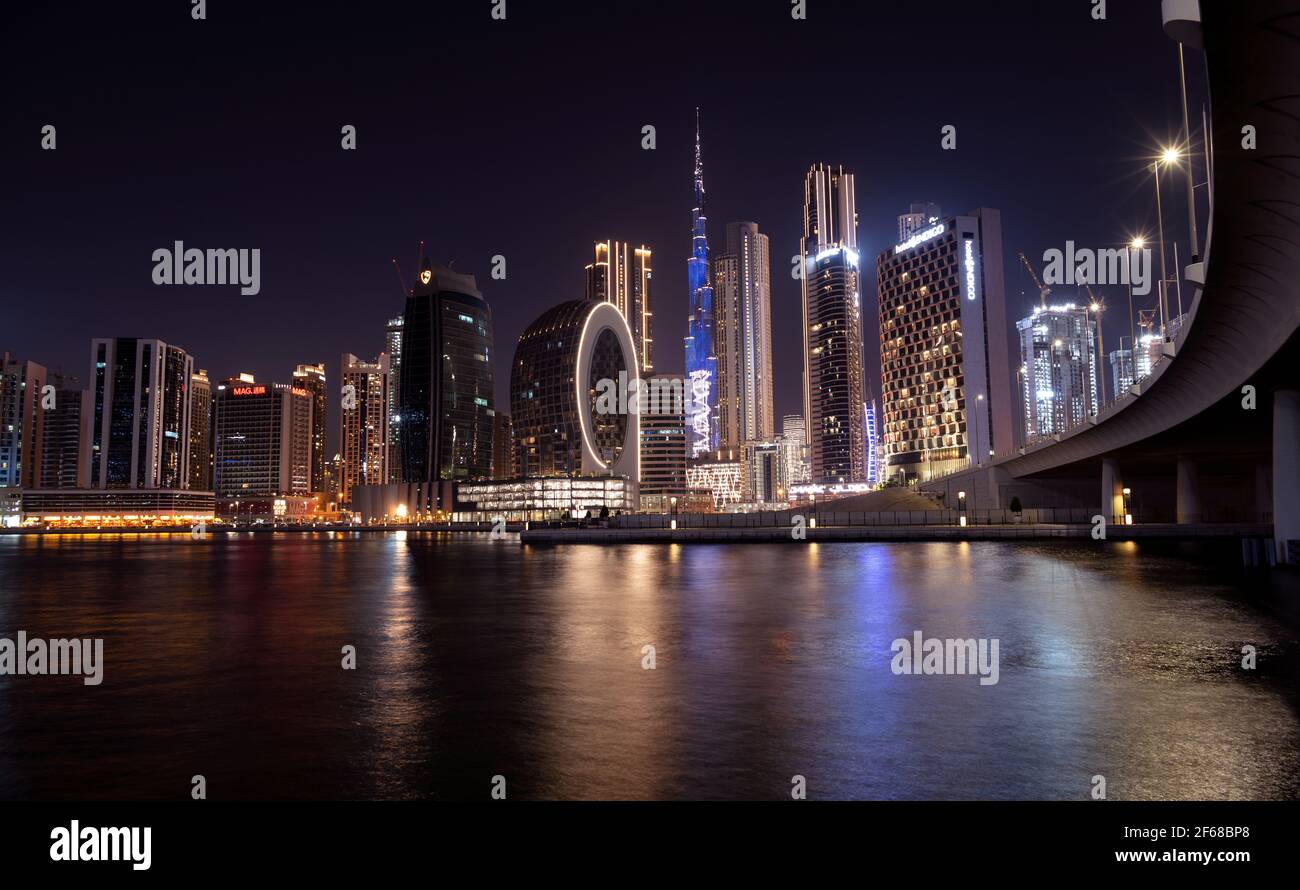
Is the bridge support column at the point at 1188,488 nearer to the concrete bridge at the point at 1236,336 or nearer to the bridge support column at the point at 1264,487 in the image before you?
the concrete bridge at the point at 1236,336

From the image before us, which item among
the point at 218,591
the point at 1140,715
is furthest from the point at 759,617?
the point at 218,591

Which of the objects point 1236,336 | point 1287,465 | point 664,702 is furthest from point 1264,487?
point 664,702

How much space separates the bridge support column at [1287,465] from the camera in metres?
43.7

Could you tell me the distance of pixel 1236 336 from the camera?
36594mm

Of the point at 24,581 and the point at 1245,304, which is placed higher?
the point at 1245,304

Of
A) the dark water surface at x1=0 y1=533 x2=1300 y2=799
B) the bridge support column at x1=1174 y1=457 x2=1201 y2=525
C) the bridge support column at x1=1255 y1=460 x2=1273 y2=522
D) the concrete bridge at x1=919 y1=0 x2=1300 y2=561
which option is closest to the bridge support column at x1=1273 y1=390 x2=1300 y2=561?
the concrete bridge at x1=919 y1=0 x2=1300 y2=561

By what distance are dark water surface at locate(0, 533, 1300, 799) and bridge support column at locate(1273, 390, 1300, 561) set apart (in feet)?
54.6

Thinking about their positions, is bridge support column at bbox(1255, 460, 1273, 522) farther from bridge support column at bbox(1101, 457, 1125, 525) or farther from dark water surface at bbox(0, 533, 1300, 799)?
dark water surface at bbox(0, 533, 1300, 799)

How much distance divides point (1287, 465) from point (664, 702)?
1777 inches

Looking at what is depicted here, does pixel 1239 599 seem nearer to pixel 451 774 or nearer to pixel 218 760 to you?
pixel 451 774

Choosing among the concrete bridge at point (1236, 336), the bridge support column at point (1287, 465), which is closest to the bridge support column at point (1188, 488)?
the concrete bridge at point (1236, 336)

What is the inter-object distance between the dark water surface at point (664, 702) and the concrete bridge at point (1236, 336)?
11.2m
